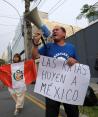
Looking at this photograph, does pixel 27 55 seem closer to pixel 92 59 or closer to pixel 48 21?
pixel 92 59

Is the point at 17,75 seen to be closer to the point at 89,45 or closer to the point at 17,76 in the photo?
the point at 17,76

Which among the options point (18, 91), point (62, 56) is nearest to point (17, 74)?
point (18, 91)

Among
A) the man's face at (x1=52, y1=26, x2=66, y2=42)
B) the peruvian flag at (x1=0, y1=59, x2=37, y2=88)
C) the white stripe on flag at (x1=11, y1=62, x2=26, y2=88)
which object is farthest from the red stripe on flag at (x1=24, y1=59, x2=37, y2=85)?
the man's face at (x1=52, y1=26, x2=66, y2=42)

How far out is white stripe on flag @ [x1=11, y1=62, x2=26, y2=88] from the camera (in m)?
11.6

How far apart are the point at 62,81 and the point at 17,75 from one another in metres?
5.43

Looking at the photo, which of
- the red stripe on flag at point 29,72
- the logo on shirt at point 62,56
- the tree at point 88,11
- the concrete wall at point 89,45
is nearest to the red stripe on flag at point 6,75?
the red stripe on flag at point 29,72

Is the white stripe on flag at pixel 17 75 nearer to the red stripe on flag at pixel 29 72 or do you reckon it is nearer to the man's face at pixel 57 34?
the red stripe on flag at pixel 29 72

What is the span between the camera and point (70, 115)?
21.1 ft

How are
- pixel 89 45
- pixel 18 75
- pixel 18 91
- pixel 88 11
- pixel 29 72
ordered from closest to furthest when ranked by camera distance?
pixel 29 72, pixel 18 75, pixel 18 91, pixel 88 11, pixel 89 45

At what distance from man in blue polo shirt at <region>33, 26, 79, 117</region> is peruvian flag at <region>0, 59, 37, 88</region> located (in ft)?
15.8

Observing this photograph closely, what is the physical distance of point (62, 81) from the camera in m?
6.46

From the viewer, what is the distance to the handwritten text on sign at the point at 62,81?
638 cm

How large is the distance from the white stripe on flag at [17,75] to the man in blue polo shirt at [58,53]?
16.6ft

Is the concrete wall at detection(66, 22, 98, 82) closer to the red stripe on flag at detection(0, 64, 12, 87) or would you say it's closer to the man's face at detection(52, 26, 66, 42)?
the red stripe on flag at detection(0, 64, 12, 87)
